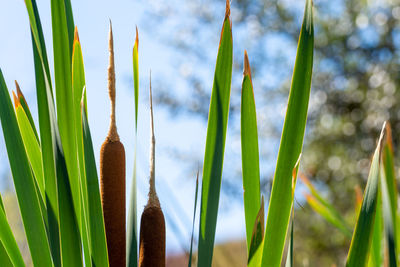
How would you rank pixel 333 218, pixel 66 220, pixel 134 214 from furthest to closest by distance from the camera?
pixel 333 218 < pixel 134 214 < pixel 66 220

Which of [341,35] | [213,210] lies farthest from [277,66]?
[213,210]

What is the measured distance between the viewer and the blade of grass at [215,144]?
18.7 inches

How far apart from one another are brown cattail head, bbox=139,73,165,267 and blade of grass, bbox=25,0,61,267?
0.07 m

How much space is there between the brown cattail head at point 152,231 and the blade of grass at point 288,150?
10 cm

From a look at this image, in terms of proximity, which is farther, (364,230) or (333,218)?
(333,218)

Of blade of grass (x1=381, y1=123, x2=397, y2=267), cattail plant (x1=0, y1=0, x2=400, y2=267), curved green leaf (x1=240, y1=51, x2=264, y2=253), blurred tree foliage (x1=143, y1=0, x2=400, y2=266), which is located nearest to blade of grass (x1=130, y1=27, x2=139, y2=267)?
cattail plant (x1=0, y1=0, x2=400, y2=267)

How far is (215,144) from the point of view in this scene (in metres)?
0.48

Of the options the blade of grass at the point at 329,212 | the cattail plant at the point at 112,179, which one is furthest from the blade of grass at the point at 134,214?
the blade of grass at the point at 329,212

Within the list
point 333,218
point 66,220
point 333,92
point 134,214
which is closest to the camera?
point 66,220

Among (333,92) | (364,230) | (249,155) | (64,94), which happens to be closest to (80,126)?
(64,94)

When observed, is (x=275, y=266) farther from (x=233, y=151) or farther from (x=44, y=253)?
(x=233, y=151)

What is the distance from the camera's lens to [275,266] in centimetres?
44

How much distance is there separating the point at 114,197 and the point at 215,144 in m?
0.11

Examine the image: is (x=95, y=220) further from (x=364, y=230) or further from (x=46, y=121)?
(x=364, y=230)
